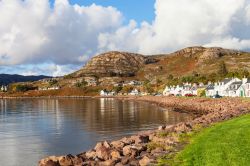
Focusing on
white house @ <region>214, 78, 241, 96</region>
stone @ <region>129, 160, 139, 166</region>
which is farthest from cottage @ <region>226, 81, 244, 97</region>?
stone @ <region>129, 160, 139, 166</region>

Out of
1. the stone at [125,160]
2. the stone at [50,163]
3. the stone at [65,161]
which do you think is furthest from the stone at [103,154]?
the stone at [125,160]

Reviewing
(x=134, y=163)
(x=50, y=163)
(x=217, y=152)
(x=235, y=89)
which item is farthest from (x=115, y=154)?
(x=235, y=89)

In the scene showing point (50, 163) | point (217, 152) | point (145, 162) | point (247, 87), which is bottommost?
point (50, 163)

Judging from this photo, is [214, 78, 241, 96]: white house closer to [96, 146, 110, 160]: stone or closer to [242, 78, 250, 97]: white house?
[242, 78, 250, 97]: white house

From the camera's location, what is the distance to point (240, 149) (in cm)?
2122

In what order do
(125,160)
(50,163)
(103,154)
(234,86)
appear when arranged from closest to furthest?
(125,160)
(50,163)
(103,154)
(234,86)

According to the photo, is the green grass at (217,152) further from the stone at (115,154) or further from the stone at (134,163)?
the stone at (115,154)

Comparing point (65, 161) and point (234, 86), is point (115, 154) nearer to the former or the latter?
point (65, 161)

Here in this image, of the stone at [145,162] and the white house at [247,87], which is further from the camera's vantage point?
the white house at [247,87]

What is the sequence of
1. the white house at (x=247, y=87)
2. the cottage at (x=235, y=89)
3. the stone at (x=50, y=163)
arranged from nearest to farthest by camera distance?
the stone at (x=50, y=163) → the white house at (x=247, y=87) → the cottage at (x=235, y=89)

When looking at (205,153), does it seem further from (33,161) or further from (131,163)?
(33,161)

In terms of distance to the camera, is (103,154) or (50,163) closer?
(50,163)

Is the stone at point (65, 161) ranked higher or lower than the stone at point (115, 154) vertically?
lower

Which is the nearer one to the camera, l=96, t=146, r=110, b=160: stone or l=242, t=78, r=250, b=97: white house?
l=96, t=146, r=110, b=160: stone
